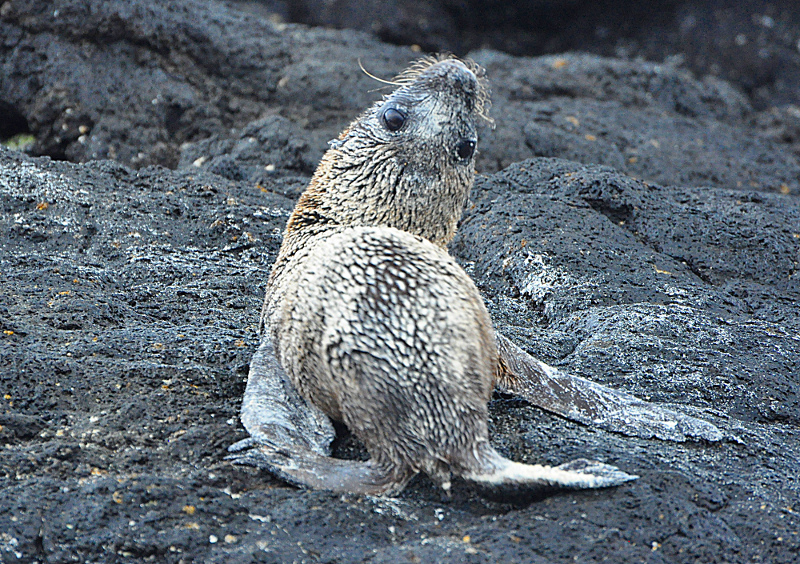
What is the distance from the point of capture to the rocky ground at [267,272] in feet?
12.8

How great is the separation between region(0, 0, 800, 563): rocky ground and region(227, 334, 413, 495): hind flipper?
8cm

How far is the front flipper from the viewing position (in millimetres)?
4617

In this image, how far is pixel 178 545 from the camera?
147 inches

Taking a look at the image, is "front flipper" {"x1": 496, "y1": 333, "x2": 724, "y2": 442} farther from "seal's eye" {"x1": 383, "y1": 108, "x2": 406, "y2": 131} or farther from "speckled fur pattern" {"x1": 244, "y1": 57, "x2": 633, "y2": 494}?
"seal's eye" {"x1": 383, "y1": 108, "x2": 406, "y2": 131}

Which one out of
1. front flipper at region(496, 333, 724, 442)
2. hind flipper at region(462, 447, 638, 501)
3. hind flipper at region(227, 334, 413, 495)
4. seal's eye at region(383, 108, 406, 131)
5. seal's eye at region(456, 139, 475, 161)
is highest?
seal's eye at region(383, 108, 406, 131)

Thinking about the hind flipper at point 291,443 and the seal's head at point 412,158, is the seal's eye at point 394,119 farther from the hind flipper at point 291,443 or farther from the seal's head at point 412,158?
the hind flipper at point 291,443

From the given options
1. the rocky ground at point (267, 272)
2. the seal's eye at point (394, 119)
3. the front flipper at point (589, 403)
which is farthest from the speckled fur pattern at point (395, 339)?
the front flipper at point (589, 403)

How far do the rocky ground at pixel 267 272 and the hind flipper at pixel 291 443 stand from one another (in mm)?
85

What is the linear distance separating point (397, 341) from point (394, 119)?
133 cm

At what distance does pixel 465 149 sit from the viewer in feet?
15.7

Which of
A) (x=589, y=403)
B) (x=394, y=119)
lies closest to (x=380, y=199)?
(x=394, y=119)

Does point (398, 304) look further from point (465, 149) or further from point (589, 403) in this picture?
point (589, 403)

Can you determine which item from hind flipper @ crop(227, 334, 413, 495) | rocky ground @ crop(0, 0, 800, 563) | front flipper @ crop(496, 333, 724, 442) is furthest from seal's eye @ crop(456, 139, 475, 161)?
hind flipper @ crop(227, 334, 413, 495)

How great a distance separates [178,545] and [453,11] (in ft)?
39.9
